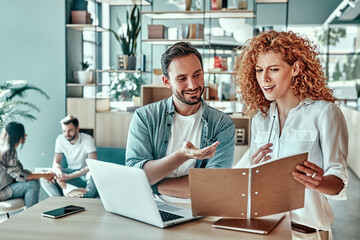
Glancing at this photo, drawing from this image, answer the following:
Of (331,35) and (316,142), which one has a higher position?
(331,35)

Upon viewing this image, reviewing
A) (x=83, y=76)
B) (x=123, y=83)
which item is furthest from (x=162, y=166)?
(x=123, y=83)

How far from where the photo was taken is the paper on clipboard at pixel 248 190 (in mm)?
1595

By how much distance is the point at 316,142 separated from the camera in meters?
1.89

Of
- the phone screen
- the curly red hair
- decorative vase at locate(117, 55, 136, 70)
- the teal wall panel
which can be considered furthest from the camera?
decorative vase at locate(117, 55, 136, 70)

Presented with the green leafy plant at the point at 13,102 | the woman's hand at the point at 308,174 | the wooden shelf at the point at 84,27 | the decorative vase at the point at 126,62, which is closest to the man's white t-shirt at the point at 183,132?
the woman's hand at the point at 308,174

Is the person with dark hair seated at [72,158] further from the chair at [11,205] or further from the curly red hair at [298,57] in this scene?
the curly red hair at [298,57]

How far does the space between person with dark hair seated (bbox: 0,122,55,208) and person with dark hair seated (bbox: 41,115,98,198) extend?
1.45 ft

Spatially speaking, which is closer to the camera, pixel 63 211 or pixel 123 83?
pixel 63 211

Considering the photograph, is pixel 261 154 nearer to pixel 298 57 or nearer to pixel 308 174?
pixel 308 174

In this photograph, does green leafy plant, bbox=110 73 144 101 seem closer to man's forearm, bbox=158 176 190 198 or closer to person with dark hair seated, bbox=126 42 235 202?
person with dark hair seated, bbox=126 42 235 202

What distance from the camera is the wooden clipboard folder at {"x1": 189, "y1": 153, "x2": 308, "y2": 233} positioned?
1.59 m

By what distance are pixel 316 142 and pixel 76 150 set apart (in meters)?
3.36

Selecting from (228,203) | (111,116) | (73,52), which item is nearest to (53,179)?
(111,116)

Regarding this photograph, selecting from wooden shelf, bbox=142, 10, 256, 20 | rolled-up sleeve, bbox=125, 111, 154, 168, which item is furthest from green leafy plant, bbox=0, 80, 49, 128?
rolled-up sleeve, bbox=125, 111, 154, 168
